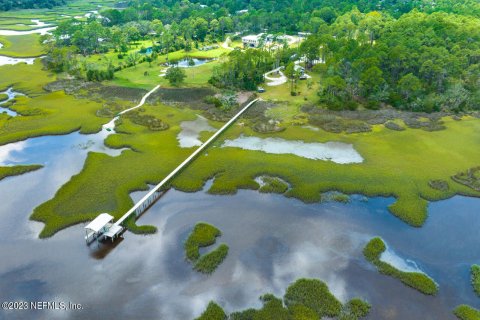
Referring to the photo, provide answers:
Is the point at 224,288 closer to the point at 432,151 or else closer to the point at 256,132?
the point at 256,132

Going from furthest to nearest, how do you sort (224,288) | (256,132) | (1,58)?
(1,58)
(256,132)
(224,288)

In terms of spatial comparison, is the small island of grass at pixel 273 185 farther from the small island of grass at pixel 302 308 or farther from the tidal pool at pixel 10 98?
the tidal pool at pixel 10 98

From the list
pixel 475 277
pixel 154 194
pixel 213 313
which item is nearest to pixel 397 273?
pixel 475 277

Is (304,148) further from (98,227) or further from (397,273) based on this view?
(98,227)

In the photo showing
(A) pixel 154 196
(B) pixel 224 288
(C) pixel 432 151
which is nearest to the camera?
(B) pixel 224 288

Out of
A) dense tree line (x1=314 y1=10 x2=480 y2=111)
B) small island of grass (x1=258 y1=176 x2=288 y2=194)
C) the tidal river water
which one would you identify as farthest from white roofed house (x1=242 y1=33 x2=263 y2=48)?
the tidal river water

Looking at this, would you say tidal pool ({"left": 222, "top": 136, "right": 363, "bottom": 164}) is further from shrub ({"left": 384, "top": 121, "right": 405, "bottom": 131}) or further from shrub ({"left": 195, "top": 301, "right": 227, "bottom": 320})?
shrub ({"left": 195, "top": 301, "right": 227, "bottom": 320})

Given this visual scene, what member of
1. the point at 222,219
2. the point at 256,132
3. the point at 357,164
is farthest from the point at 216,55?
the point at 222,219
